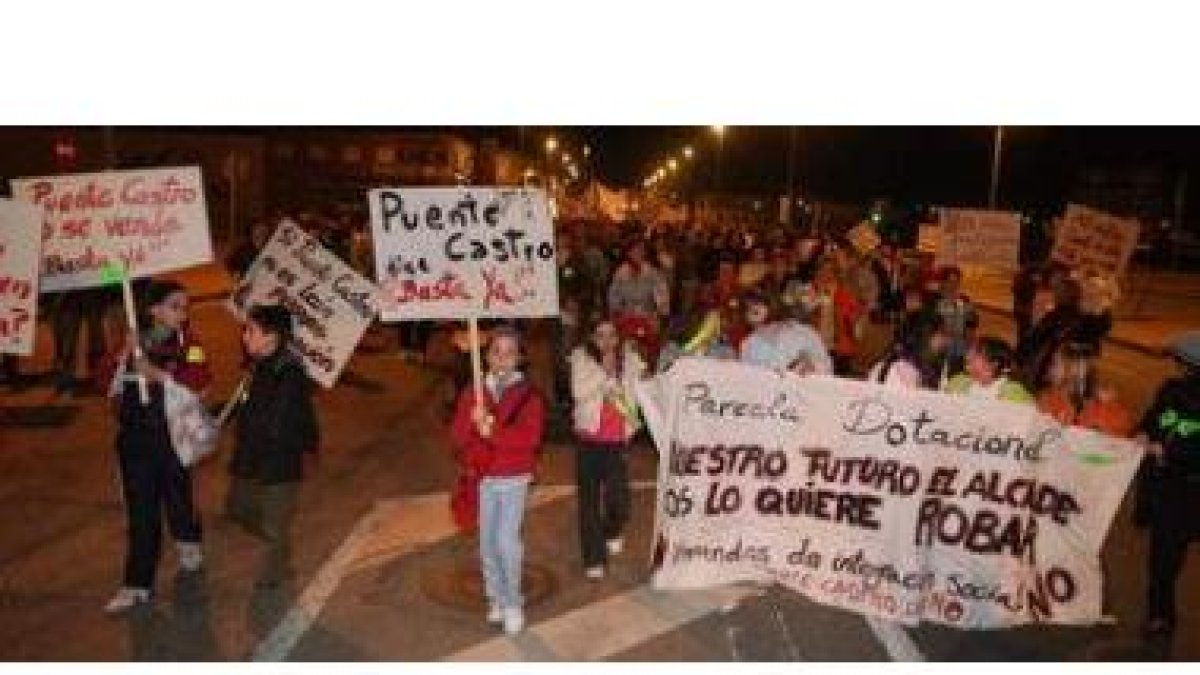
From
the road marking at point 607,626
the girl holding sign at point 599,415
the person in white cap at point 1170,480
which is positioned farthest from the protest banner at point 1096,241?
the road marking at point 607,626

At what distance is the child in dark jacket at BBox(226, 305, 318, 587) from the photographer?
7531 mm

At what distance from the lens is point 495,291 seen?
7.81 m

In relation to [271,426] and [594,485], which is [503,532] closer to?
[594,485]

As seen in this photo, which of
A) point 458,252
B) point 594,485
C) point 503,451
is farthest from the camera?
point 594,485

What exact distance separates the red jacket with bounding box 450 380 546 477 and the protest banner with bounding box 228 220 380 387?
86.9 inches

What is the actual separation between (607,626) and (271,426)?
2.21 m

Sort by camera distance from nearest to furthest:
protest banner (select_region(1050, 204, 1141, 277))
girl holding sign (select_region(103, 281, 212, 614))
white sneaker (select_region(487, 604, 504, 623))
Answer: white sneaker (select_region(487, 604, 504, 623)), girl holding sign (select_region(103, 281, 212, 614)), protest banner (select_region(1050, 204, 1141, 277))

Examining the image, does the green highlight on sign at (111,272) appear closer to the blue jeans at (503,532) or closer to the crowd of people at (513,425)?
the crowd of people at (513,425)

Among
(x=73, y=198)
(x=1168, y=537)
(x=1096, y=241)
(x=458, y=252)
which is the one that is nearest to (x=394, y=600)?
(x=458, y=252)

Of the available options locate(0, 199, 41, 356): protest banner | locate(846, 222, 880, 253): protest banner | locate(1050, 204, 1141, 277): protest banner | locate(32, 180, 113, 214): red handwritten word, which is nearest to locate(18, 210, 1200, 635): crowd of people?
locate(32, 180, 113, 214): red handwritten word

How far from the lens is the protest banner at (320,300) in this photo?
9.29m

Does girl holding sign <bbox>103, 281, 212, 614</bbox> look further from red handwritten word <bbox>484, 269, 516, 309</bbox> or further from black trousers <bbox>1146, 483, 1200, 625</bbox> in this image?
black trousers <bbox>1146, 483, 1200, 625</bbox>

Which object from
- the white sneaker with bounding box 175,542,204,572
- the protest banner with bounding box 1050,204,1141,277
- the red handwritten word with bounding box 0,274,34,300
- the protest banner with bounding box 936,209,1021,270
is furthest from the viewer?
the protest banner with bounding box 936,209,1021,270

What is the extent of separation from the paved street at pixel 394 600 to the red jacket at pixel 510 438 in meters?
0.92
